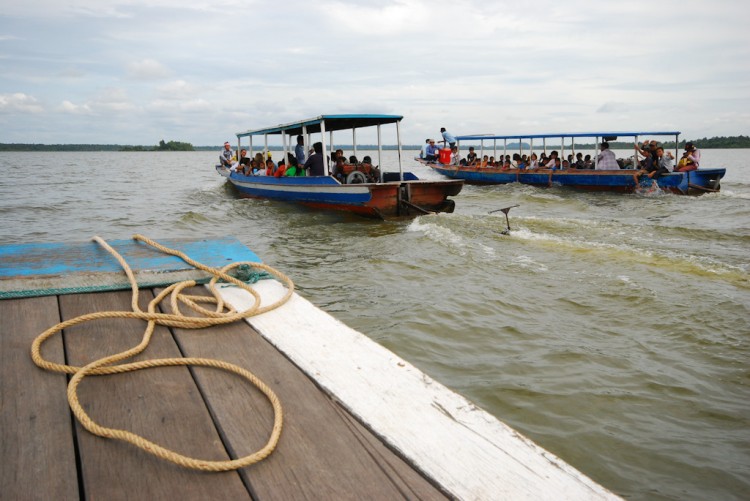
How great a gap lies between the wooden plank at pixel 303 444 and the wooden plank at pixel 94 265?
1083 mm

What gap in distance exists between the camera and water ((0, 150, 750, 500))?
3.01 m

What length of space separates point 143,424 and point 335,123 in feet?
40.0

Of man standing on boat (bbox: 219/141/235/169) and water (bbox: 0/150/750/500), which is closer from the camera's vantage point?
water (bbox: 0/150/750/500)

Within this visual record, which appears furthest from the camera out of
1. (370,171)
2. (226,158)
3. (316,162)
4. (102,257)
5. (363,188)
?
(226,158)

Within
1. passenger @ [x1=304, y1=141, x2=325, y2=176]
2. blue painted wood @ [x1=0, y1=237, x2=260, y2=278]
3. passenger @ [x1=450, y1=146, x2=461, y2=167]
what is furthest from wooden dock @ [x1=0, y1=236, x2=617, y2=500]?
passenger @ [x1=450, y1=146, x2=461, y2=167]

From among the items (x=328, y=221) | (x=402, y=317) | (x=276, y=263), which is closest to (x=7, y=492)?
(x=402, y=317)

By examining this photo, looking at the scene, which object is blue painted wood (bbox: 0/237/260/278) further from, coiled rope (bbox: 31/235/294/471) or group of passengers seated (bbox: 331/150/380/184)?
group of passengers seated (bbox: 331/150/380/184)

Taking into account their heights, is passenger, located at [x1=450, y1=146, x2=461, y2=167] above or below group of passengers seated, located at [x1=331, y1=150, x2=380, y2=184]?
above

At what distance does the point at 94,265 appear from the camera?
2938 millimetres

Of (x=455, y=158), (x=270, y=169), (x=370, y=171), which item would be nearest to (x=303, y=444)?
(x=370, y=171)

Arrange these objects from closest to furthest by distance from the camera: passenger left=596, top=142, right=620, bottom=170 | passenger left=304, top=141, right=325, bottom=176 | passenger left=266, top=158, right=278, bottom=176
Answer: passenger left=304, top=141, right=325, bottom=176
passenger left=266, top=158, right=278, bottom=176
passenger left=596, top=142, right=620, bottom=170

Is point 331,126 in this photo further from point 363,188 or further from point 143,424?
point 143,424

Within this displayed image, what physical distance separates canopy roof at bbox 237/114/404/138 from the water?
2.27 meters

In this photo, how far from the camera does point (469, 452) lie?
153 centimetres
